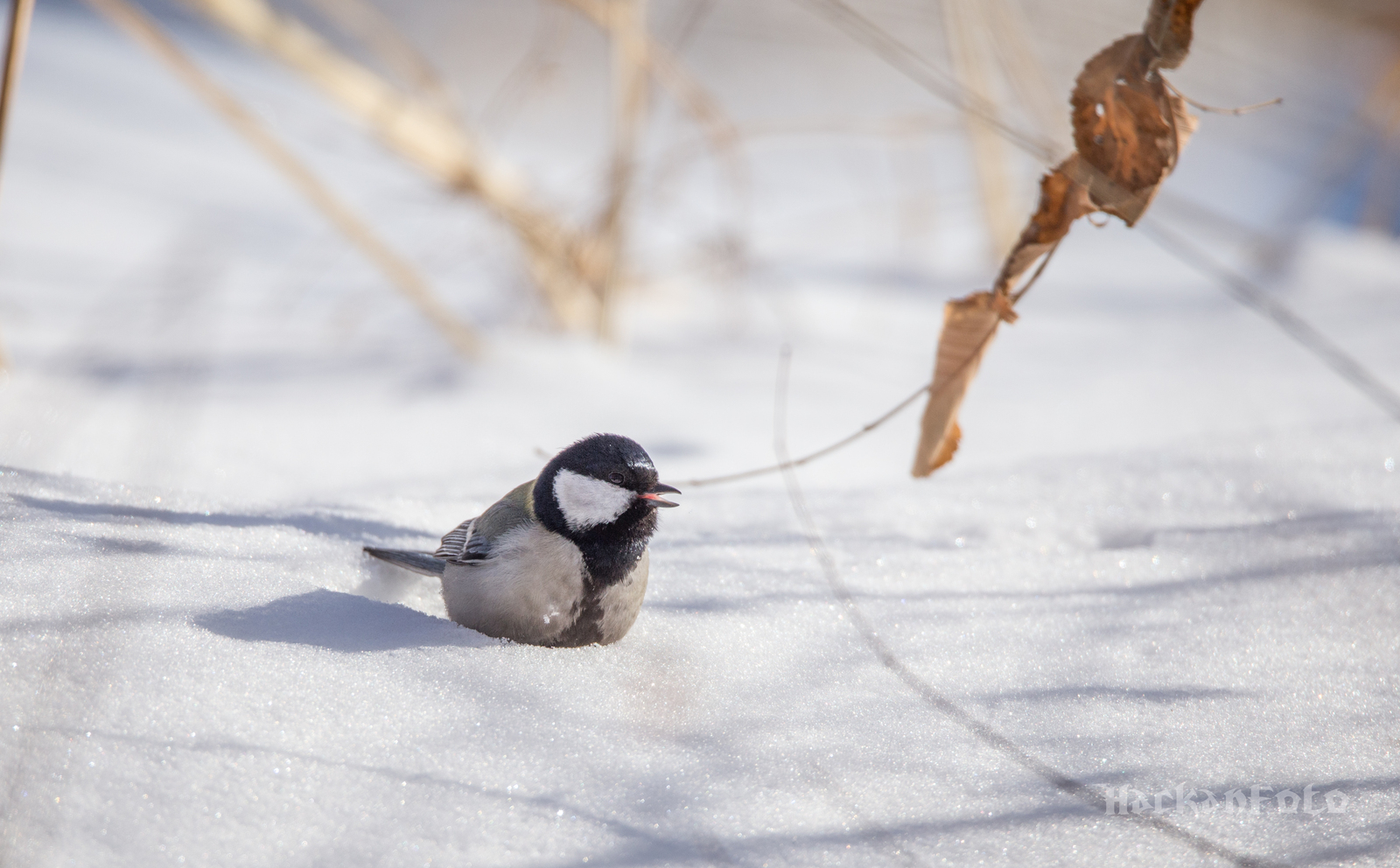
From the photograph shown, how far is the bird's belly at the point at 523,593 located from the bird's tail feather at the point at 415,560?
3.7 inches

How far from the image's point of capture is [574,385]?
9.25 ft

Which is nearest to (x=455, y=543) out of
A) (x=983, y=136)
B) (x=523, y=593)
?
(x=523, y=593)

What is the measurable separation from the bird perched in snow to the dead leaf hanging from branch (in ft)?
2.16

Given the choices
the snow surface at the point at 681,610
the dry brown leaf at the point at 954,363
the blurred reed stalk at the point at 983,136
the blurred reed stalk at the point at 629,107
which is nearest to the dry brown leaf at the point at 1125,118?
the dry brown leaf at the point at 954,363

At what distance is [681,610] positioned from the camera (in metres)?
1.48

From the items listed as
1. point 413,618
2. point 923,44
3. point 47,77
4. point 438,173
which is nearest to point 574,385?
point 438,173

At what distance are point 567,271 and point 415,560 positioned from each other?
6.34ft

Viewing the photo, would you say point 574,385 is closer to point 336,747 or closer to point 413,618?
point 413,618

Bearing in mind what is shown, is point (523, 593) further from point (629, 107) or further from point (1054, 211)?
point (629, 107)

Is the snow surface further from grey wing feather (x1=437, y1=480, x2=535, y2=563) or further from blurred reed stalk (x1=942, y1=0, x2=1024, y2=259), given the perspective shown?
blurred reed stalk (x1=942, y1=0, x2=1024, y2=259)

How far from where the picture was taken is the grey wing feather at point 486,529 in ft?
4.75

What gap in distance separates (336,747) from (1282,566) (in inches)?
60.8

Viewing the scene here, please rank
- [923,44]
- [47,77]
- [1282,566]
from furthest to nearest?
[923,44] → [47,77] → [1282,566]

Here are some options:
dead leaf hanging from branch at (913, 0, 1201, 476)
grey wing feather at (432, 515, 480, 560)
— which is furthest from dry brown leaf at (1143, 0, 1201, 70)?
grey wing feather at (432, 515, 480, 560)
